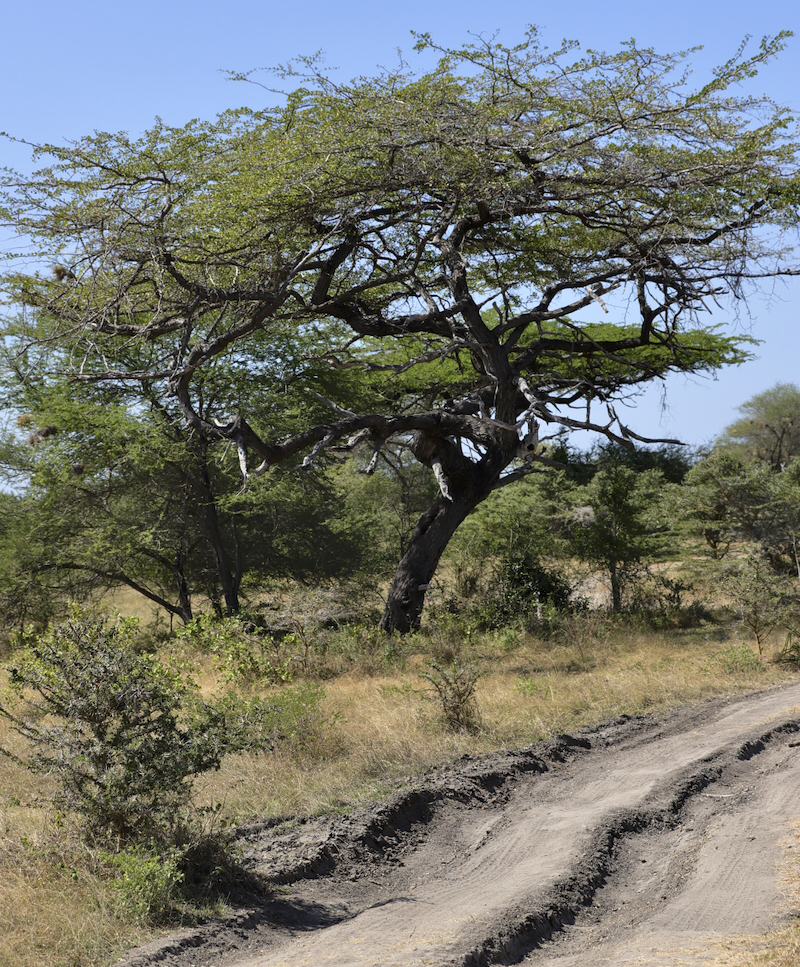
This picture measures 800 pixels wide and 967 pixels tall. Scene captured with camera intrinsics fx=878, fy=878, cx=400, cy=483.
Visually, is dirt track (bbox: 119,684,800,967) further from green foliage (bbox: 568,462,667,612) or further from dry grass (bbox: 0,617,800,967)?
green foliage (bbox: 568,462,667,612)

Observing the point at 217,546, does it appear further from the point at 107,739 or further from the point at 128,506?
the point at 107,739

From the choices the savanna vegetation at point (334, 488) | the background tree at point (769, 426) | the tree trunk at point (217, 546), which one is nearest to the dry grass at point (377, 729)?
the savanna vegetation at point (334, 488)

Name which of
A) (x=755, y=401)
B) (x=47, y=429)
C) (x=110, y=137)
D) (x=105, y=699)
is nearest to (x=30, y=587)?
(x=47, y=429)

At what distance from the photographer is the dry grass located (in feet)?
15.4

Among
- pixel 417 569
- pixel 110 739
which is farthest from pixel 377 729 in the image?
pixel 417 569

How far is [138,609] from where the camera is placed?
85.0ft

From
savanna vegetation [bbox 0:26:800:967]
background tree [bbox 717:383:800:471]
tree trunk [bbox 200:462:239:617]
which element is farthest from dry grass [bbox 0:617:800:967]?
background tree [bbox 717:383:800:471]

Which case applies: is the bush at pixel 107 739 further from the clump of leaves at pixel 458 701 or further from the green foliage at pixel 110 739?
the clump of leaves at pixel 458 701

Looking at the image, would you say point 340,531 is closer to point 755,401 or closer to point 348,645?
point 348,645

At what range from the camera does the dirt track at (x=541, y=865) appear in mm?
4484

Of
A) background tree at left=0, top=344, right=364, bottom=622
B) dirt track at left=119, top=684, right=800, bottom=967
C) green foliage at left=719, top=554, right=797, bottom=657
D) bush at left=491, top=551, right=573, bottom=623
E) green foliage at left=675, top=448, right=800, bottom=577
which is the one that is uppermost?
background tree at left=0, top=344, right=364, bottom=622

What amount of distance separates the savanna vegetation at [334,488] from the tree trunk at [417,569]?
0.06 m

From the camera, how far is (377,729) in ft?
28.6

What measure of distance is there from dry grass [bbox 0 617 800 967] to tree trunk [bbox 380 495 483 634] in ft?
2.60
